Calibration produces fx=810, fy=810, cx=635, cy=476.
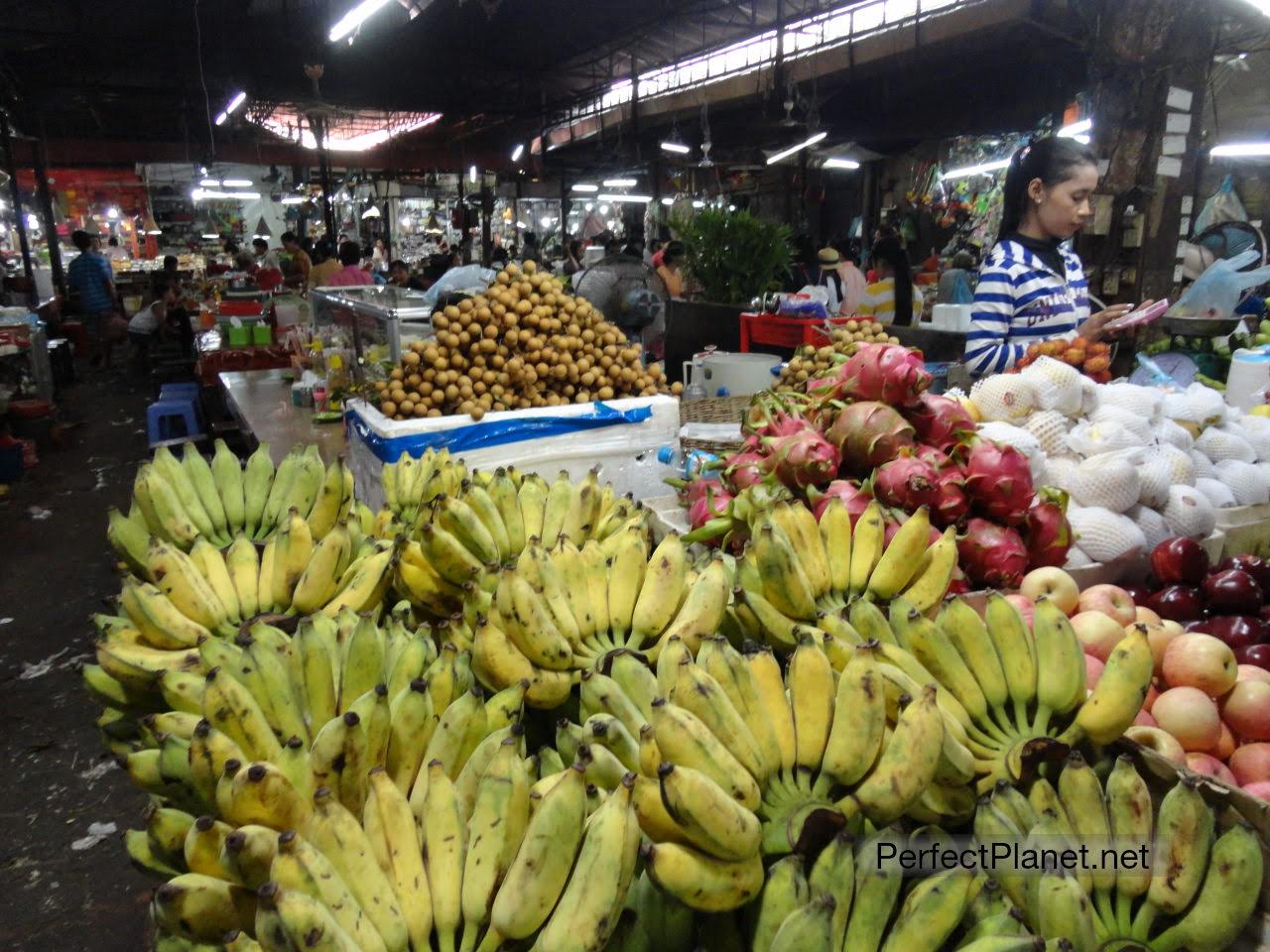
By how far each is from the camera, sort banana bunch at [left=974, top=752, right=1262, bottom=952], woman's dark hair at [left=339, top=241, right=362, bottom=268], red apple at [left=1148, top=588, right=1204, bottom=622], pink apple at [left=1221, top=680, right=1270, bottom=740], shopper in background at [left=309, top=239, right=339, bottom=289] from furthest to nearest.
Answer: woman's dark hair at [left=339, top=241, right=362, bottom=268]
shopper in background at [left=309, top=239, right=339, bottom=289]
red apple at [left=1148, top=588, right=1204, bottom=622]
pink apple at [left=1221, top=680, right=1270, bottom=740]
banana bunch at [left=974, top=752, right=1262, bottom=952]

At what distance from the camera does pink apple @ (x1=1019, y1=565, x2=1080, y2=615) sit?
1884 millimetres

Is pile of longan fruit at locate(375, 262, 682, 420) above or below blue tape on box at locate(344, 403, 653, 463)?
above

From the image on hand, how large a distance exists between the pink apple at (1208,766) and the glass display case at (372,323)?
3.50 metres

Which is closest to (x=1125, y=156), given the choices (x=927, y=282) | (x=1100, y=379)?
(x=1100, y=379)

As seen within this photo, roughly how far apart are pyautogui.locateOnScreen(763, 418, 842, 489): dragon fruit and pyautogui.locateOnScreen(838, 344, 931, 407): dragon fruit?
21 cm

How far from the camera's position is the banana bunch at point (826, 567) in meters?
1.52

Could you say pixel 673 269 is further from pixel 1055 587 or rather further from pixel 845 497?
pixel 1055 587

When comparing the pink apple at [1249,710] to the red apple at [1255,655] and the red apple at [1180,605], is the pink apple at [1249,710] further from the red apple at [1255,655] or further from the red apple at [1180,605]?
the red apple at [1180,605]

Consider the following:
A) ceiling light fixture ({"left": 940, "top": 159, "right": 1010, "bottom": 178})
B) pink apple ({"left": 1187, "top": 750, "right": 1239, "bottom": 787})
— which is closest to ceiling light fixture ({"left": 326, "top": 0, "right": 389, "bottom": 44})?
pink apple ({"left": 1187, "top": 750, "right": 1239, "bottom": 787})

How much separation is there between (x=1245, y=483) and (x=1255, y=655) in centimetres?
111

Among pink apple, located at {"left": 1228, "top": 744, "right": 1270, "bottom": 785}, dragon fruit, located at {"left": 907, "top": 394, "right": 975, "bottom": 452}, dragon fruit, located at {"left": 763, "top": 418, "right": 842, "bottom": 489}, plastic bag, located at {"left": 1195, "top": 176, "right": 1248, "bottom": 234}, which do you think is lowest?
pink apple, located at {"left": 1228, "top": 744, "right": 1270, "bottom": 785}

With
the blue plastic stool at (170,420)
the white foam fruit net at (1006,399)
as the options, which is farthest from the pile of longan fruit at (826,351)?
the blue plastic stool at (170,420)

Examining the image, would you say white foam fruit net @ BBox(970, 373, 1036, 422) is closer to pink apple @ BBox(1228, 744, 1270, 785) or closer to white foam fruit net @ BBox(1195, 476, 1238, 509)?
white foam fruit net @ BBox(1195, 476, 1238, 509)

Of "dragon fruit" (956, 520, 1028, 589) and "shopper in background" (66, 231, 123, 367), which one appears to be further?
"shopper in background" (66, 231, 123, 367)
